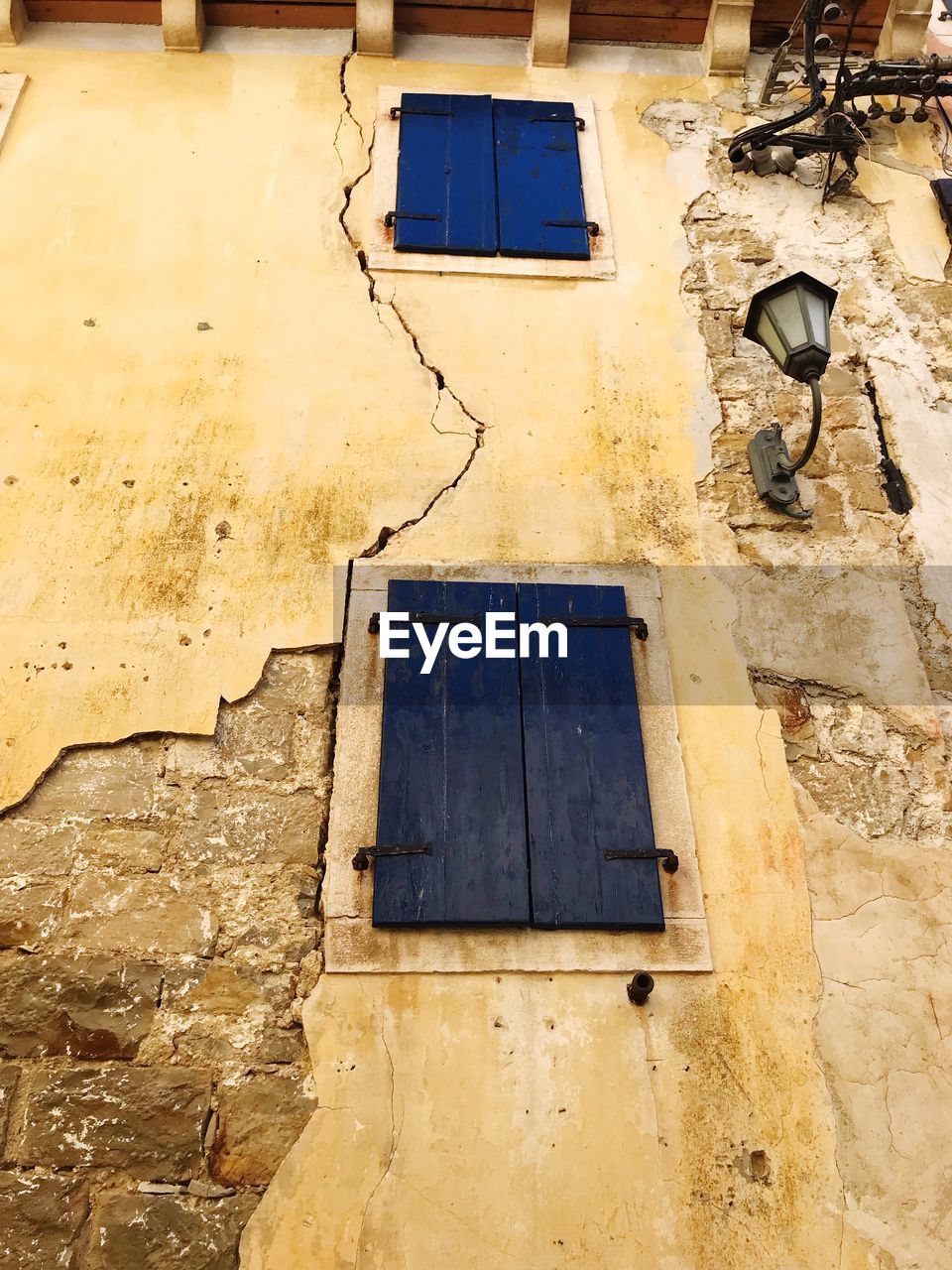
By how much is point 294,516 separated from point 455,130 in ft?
8.03

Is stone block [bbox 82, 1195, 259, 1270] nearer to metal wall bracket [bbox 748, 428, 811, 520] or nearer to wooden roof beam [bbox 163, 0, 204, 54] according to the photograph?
metal wall bracket [bbox 748, 428, 811, 520]

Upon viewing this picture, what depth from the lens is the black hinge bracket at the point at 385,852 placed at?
3004mm

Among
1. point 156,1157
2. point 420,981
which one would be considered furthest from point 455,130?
point 156,1157

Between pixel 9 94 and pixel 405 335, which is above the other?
pixel 9 94

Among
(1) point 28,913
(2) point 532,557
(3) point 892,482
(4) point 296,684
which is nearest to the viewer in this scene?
(1) point 28,913

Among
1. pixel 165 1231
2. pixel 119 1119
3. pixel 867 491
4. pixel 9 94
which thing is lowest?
pixel 165 1231

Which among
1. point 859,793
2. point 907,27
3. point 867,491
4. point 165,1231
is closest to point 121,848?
point 165,1231

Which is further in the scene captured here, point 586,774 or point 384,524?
point 384,524

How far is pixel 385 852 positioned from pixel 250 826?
0.50 m

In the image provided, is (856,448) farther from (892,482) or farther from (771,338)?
(771,338)

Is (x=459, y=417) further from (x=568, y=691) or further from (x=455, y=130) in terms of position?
(x=455, y=130)

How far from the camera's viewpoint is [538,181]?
15.0 feet

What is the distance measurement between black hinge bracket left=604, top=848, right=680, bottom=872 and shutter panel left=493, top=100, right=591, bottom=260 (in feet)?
9.38

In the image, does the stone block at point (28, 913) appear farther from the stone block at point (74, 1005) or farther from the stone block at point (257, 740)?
the stone block at point (257, 740)
